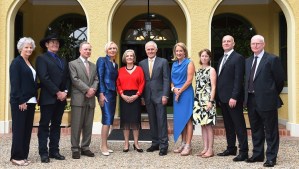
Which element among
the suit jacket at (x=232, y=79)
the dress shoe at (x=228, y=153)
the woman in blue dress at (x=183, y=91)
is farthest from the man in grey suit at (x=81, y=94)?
the dress shoe at (x=228, y=153)

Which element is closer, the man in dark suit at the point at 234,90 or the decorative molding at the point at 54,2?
the man in dark suit at the point at 234,90

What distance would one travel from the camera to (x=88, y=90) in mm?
5570

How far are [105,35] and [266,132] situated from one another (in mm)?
4734

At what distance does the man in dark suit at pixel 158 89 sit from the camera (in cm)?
596

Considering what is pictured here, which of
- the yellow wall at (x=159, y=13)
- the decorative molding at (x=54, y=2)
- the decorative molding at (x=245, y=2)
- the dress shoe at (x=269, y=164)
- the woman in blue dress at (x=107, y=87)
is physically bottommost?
the dress shoe at (x=269, y=164)

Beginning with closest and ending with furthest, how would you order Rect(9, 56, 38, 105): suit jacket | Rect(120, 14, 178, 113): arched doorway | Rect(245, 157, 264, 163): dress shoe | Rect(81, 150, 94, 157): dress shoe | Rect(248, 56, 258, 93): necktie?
Rect(9, 56, 38, 105): suit jacket, Rect(248, 56, 258, 93): necktie, Rect(245, 157, 264, 163): dress shoe, Rect(81, 150, 94, 157): dress shoe, Rect(120, 14, 178, 113): arched doorway

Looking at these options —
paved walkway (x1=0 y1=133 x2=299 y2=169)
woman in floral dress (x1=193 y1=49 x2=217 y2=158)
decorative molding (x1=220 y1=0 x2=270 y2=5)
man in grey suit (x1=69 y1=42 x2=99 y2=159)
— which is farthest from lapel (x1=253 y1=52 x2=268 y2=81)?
decorative molding (x1=220 y1=0 x2=270 y2=5)

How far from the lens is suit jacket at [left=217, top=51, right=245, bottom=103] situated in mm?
5375

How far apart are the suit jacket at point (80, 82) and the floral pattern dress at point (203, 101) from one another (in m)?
1.71

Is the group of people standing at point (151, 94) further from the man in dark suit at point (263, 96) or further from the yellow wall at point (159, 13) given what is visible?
the yellow wall at point (159, 13)

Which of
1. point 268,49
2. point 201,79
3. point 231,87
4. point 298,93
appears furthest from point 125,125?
point 268,49

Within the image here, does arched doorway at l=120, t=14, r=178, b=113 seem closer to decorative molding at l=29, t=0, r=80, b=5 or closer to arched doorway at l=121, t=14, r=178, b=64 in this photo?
arched doorway at l=121, t=14, r=178, b=64

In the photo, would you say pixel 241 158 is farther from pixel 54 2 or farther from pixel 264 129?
pixel 54 2

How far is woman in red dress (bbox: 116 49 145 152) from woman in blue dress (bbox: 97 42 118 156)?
168 millimetres
